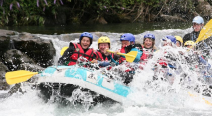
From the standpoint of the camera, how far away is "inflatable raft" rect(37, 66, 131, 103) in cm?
409

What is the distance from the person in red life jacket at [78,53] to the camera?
478 centimetres

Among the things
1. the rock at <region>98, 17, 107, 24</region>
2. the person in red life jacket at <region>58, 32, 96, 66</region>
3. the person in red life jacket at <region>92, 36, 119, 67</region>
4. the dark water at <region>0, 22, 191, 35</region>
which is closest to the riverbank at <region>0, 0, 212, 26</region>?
the rock at <region>98, 17, 107, 24</region>

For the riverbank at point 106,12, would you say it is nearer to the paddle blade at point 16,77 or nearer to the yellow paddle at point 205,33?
the paddle blade at point 16,77

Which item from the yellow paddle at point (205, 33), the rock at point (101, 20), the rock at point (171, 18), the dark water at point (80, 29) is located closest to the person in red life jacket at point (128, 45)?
the yellow paddle at point (205, 33)

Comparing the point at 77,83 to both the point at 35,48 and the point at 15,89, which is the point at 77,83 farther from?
the point at 35,48

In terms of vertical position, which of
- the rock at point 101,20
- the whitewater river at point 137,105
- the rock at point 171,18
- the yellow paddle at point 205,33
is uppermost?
the rock at point 171,18

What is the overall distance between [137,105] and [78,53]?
133 cm

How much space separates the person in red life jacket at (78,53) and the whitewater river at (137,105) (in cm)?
77

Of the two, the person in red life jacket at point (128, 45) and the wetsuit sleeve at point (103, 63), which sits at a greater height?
the person in red life jacket at point (128, 45)

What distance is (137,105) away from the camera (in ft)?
14.4

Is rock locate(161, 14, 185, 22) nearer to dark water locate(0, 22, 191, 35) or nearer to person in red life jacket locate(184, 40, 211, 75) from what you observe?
dark water locate(0, 22, 191, 35)

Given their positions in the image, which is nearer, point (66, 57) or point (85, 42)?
point (66, 57)

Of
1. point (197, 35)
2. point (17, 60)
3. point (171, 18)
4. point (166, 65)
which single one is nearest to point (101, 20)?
point (171, 18)

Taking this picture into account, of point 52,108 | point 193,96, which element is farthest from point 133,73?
point 52,108
